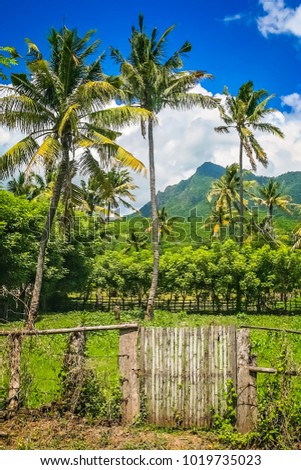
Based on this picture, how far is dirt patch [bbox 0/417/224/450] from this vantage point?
6.86m

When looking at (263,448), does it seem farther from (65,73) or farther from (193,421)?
(65,73)

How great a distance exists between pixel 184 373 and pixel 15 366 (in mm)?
2868

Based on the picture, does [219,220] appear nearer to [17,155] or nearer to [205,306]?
[205,306]

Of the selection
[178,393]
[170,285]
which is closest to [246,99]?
[170,285]

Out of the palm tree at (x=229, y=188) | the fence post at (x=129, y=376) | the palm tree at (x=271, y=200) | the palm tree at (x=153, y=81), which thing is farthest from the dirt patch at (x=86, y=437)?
the palm tree at (x=271, y=200)

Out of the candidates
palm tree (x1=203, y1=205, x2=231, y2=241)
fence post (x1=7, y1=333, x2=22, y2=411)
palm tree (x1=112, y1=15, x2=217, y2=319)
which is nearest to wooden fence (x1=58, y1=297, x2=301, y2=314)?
palm tree (x1=203, y1=205, x2=231, y2=241)

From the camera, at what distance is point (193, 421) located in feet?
24.6

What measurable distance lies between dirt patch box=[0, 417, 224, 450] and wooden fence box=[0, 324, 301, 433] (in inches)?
12.0

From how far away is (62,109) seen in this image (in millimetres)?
18781

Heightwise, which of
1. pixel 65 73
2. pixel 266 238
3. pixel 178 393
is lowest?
pixel 178 393

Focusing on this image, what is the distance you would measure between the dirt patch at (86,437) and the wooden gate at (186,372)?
0.30 m

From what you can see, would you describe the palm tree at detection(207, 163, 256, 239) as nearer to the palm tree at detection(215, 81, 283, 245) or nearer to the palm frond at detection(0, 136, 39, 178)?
the palm tree at detection(215, 81, 283, 245)
